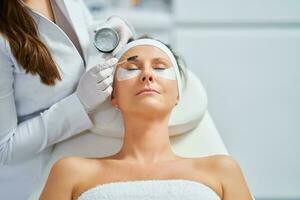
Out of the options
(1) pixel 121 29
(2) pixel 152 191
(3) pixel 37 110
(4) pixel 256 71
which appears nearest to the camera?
(2) pixel 152 191

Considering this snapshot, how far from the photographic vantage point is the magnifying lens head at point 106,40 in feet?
4.62

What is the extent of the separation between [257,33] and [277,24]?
4.6 inches

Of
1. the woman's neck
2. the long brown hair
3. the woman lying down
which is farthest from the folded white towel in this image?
the long brown hair

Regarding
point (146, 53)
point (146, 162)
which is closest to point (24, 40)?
point (146, 53)

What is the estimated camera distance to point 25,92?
1.29 meters

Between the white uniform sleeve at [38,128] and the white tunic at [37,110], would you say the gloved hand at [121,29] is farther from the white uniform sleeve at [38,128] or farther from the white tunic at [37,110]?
the white uniform sleeve at [38,128]

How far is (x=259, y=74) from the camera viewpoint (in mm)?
2227

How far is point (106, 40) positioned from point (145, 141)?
379mm

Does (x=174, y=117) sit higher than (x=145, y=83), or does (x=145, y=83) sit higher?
(x=145, y=83)

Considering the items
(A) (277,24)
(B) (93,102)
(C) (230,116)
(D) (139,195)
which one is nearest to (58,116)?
(B) (93,102)

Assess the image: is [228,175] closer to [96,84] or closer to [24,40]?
[96,84]

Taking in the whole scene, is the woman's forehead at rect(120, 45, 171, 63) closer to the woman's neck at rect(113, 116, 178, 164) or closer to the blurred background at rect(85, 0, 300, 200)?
the woman's neck at rect(113, 116, 178, 164)

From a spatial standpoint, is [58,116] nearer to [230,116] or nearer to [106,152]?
[106,152]

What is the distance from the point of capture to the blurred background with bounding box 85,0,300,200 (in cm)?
220
